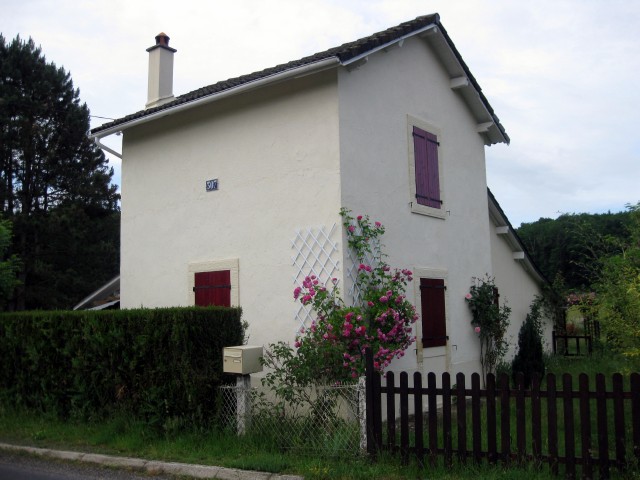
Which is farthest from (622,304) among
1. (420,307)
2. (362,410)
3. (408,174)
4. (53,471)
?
(53,471)

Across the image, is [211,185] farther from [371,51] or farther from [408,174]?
[371,51]

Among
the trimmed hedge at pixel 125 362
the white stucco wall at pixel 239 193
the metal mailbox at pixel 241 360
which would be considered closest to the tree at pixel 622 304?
the white stucco wall at pixel 239 193

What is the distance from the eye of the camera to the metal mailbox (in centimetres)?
742

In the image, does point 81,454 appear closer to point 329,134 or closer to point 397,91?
point 329,134

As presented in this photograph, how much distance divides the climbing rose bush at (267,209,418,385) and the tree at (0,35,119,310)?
18.1 meters

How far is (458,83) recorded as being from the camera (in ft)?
38.9

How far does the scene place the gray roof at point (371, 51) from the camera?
8727 mm

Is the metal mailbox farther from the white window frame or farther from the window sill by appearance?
the window sill

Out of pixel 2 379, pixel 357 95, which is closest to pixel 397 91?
pixel 357 95

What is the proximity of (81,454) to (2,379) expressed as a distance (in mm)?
3485

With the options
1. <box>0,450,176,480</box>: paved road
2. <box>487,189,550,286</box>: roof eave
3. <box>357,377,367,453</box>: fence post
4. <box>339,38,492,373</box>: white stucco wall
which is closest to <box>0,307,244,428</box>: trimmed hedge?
<box>0,450,176,480</box>: paved road

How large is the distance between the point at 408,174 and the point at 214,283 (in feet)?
12.1

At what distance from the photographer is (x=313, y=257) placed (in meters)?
8.77

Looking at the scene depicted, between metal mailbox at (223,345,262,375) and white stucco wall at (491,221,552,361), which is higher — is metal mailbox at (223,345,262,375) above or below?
below
